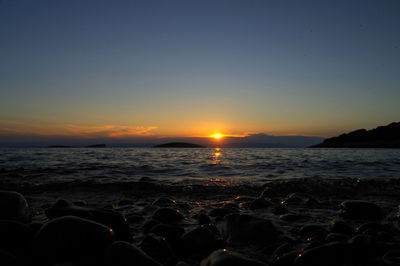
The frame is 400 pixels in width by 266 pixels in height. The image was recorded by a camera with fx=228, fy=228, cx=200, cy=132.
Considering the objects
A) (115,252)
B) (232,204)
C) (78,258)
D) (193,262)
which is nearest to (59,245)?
(78,258)

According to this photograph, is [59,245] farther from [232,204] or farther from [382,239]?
[382,239]

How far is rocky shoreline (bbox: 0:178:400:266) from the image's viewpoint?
7.62ft

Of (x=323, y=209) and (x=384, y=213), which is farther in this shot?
(x=323, y=209)

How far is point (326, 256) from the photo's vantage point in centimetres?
228

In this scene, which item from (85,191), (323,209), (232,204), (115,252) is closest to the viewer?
(115,252)

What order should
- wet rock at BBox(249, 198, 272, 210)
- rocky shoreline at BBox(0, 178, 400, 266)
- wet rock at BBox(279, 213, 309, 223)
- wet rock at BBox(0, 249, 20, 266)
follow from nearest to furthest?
1. wet rock at BBox(0, 249, 20, 266)
2. rocky shoreline at BBox(0, 178, 400, 266)
3. wet rock at BBox(279, 213, 309, 223)
4. wet rock at BBox(249, 198, 272, 210)

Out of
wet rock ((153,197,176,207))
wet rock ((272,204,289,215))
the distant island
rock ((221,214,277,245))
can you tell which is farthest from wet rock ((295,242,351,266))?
the distant island

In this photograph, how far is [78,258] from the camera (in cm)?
234

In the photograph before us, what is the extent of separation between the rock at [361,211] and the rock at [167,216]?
299 cm

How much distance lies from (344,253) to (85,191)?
6531mm

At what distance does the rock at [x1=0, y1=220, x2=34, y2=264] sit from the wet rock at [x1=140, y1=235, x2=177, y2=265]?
1.31 meters

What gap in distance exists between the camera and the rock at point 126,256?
2.20 metres

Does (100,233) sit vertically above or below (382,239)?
above

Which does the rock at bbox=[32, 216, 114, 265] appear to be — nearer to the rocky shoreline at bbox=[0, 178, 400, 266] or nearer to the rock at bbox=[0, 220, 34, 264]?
the rocky shoreline at bbox=[0, 178, 400, 266]
